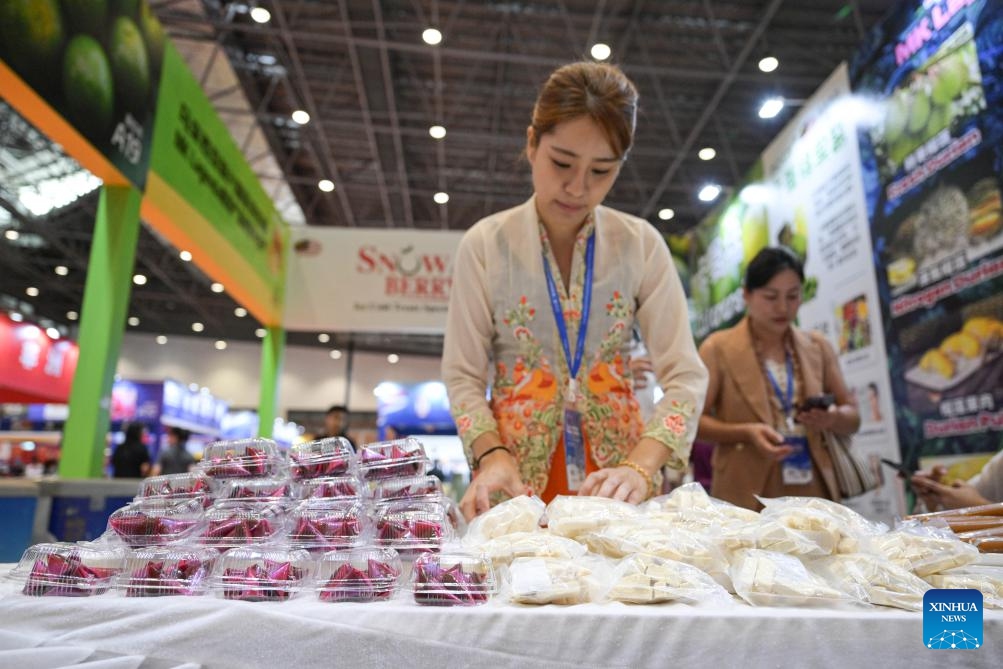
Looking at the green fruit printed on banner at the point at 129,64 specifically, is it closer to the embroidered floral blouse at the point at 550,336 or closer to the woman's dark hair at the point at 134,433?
the woman's dark hair at the point at 134,433

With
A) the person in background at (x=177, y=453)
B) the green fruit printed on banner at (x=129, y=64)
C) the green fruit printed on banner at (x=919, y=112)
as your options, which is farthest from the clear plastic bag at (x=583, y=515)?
the person in background at (x=177, y=453)

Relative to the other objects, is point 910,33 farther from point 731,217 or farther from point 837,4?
point 837,4

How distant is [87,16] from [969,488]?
5127 mm

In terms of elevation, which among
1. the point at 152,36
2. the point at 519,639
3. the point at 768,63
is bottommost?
the point at 519,639

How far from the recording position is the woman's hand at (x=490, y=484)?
3.84 ft

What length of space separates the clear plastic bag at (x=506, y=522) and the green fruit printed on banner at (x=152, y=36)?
5335 mm

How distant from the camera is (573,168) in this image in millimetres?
1405

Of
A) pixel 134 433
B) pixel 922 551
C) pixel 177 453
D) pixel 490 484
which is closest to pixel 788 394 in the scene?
pixel 490 484

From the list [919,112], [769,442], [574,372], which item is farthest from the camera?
[919,112]

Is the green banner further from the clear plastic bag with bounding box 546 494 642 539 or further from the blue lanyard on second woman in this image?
the clear plastic bag with bounding box 546 494 642 539

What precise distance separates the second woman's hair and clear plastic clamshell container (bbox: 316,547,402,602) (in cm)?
94

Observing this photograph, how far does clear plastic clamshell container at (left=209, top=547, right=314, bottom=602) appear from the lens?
0.71 m

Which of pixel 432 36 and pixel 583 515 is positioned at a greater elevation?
pixel 432 36

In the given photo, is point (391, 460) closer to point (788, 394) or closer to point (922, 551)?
point (922, 551)
